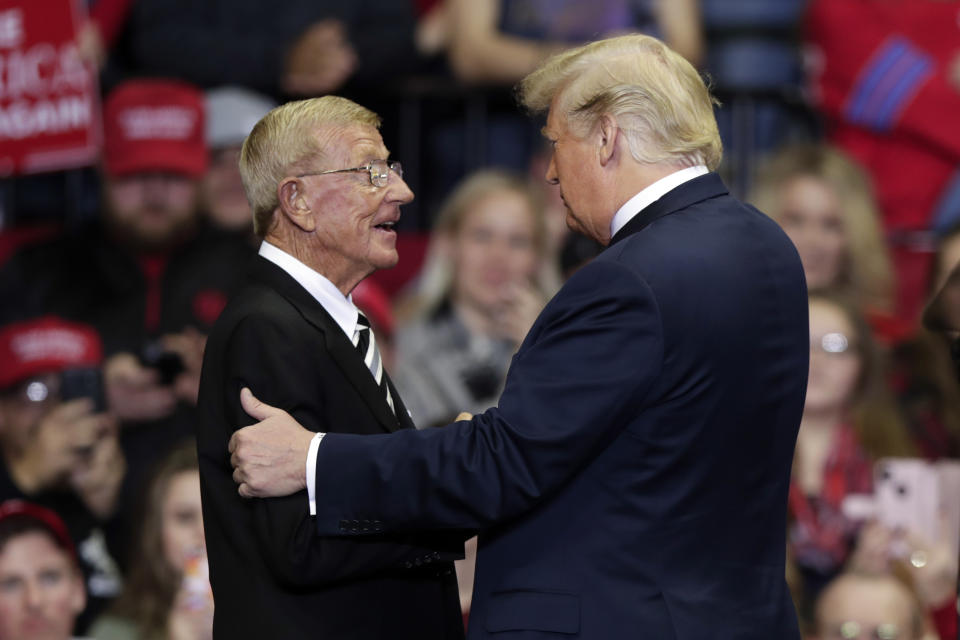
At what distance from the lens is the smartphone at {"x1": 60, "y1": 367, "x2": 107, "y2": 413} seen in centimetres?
457

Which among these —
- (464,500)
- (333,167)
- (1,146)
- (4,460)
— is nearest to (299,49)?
(1,146)

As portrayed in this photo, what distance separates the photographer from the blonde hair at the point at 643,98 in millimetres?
2316

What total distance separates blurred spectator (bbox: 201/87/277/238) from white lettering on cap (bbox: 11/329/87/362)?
65cm

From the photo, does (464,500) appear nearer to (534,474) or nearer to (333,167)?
(534,474)

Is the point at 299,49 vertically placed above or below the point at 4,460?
above

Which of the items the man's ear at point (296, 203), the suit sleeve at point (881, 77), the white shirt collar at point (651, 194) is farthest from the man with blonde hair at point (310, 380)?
the suit sleeve at point (881, 77)

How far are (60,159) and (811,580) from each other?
2.74m

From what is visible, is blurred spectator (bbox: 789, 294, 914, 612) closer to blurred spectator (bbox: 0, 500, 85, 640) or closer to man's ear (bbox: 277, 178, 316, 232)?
blurred spectator (bbox: 0, 500, 85, 640)

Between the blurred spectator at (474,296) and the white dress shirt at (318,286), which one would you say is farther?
the blurred spectator at (474,296)

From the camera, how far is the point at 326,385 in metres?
2.39

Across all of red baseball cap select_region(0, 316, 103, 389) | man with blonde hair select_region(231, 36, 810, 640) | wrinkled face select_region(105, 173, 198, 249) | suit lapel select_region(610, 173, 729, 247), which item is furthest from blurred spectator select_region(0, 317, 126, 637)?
suit lapel select_region(610, 173, 729, 247)

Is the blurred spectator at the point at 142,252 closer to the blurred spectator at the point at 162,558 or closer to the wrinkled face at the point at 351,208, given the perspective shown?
the blurred spectator at the point at 162,558

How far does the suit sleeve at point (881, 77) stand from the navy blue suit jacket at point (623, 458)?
3.07m

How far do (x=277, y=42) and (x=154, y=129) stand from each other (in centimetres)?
54
